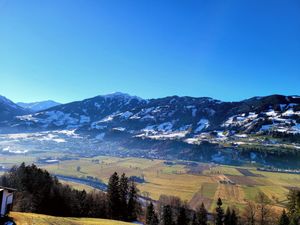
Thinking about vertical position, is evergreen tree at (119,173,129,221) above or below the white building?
below

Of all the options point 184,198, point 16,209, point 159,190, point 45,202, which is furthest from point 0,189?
point 159,190

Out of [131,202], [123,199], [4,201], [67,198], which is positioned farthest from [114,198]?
[4,201]

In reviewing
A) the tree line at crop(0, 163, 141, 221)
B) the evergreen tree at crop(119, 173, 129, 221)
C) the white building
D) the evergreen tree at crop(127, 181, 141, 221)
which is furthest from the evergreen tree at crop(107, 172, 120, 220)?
the white building

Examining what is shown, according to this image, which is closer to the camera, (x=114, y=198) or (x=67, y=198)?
(x=67, y=198)

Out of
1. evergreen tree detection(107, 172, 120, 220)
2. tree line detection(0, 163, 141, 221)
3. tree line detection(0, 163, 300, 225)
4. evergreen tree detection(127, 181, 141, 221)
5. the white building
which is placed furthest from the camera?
evergreen tree detection(127, 181, 141, 221)

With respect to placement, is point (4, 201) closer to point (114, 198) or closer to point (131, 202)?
point (114, 198)

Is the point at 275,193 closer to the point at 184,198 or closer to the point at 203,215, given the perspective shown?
the point at 184,198

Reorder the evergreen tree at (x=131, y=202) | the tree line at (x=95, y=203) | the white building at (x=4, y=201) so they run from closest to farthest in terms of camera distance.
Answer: the white building at (x=4, y=201) → the tree line at (x=95, y=203) → the evergreen tree at (x=131, y=202)

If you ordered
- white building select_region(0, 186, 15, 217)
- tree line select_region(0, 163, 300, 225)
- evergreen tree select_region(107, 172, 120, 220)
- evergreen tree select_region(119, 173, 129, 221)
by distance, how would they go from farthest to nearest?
1. evergreen tree select_region(119, 173, 129, 221)
2. evergreen tree select_region(107, 172, 120, 220)
3. tree line select_region(0, 163, 300, 225)
4. white building select_region(0, 186, 15, 217)

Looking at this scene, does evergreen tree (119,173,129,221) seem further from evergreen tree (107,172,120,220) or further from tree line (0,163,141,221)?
evergreen tree (107,172,120,220)

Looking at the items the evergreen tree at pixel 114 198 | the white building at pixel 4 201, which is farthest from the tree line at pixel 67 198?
the white building at pixel 4 201

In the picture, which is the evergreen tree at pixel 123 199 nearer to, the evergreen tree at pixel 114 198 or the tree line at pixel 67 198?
the tree line at pixel 67 198

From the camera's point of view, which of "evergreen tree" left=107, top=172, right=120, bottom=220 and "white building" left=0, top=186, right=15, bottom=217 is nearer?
"white building" left=0, top=186, right=15, bottom=217

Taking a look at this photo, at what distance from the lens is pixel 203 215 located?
8769 centimetres
